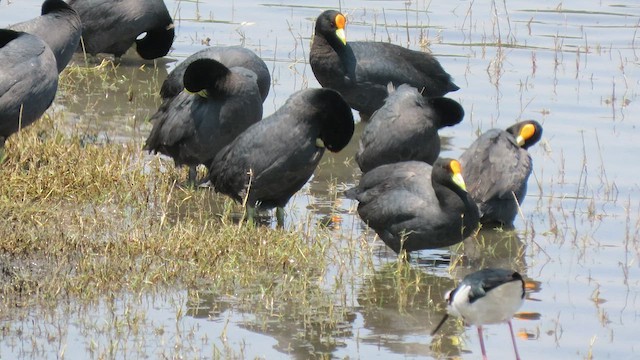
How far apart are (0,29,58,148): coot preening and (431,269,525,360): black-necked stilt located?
14.4 feet

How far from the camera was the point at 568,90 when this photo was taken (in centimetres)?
1286

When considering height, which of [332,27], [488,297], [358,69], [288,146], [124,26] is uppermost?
[124,26]

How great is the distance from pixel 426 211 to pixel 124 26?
622 cm

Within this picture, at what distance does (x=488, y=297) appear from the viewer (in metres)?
5.94

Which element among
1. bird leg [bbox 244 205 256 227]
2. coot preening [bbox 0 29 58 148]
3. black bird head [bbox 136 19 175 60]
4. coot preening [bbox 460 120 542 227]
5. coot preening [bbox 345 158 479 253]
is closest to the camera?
coot preening [bbox 345 158 479 253]

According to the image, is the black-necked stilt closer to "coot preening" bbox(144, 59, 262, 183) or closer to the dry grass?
the dry grass

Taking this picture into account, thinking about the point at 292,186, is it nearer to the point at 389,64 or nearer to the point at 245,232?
the point at 245,232

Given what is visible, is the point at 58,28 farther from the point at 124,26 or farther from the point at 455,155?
the point at 455,155

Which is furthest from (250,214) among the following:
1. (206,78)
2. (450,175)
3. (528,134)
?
(528,134)

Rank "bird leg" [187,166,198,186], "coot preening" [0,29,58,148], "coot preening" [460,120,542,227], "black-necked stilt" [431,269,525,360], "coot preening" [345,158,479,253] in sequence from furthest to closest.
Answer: "bird leg" [187,166,198,186] < "coot preening" [0,29,58,148] < "coot preening" [460,120,542,227] < "coot preening" [345,158,479,253] < "black-necked stilt" [431,269,525,360]

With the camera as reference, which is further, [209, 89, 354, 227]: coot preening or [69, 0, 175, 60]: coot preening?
[69, 0, 175, 60]: coot preening

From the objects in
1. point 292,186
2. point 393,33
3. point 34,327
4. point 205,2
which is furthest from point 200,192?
point 205,2

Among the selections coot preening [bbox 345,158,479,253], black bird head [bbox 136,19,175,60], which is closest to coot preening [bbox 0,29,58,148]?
coot preening [bbox 345,158,479,253]

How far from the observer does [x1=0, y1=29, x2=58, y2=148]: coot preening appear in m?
9.28
